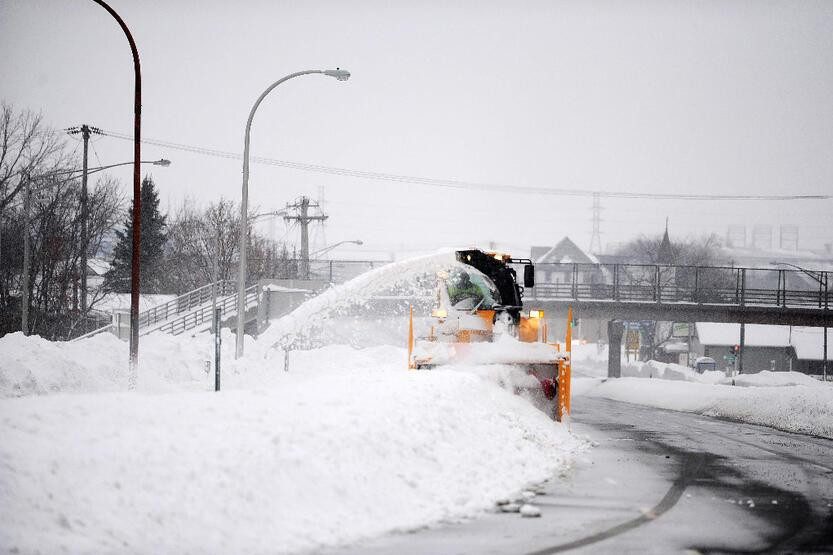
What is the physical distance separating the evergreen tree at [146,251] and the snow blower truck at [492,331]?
45.9m

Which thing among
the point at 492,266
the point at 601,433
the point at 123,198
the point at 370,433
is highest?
the point at 123,198

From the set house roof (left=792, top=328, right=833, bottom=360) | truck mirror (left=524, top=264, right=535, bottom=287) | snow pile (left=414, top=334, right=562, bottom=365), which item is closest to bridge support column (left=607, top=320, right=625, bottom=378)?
house roof (left=792, top=328, right=833, bottom=360)

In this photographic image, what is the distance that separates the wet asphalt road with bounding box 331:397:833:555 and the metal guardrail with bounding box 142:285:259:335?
101 ft

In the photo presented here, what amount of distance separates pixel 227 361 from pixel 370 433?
49.5 feet

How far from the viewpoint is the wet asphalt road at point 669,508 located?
7.46 m

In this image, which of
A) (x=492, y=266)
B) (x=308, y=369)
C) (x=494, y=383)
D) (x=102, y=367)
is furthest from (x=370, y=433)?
(x=308, y=369)

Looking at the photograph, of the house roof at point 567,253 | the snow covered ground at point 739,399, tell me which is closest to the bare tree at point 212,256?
the snow covered ground at point 739,399

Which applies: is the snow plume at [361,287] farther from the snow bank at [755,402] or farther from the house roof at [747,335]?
the house roof at [747,335]

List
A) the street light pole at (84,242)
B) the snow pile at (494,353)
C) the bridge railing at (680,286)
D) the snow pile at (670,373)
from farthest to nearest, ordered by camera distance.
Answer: the snow pile at (670,373) → the bridge railing at (680,286) → the street light pole at (84,242) → the snow pile at (494,353)

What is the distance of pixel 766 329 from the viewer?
3526 inches

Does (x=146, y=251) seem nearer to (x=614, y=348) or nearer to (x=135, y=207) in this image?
(x=614, y=348)

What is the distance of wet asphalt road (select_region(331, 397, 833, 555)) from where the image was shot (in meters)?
7.46

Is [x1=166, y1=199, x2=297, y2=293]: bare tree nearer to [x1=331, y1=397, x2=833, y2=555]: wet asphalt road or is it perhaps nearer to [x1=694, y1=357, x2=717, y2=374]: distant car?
[x1=694, y1=357, x2=717, y2=374]: distant car

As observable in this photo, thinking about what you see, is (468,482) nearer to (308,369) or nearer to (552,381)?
(552,381)
